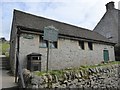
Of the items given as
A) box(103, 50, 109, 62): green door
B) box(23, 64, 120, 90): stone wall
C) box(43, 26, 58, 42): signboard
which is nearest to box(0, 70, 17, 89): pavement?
box(23, 64, 120, 90): stone wall

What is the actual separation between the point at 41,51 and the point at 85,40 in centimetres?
522

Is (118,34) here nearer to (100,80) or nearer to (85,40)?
(85,40)

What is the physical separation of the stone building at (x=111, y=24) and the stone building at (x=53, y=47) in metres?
7.46

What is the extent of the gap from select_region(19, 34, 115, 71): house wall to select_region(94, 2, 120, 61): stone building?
8.92 metres

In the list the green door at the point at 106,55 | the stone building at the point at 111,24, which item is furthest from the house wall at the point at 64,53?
the stone building at the point at 111,24

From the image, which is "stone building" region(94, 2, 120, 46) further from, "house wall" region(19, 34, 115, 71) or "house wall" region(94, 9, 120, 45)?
"house wall" region(19, 34, 115, 71)

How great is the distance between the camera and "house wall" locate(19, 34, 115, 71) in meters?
10.3

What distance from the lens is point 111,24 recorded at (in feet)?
80.6

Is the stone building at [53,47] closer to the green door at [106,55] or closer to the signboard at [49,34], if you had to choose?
the green door at [106,55]

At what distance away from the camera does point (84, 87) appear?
7957 millimetres

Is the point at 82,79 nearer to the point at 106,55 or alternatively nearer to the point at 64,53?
the point at 64,53

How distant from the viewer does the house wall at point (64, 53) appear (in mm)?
10336

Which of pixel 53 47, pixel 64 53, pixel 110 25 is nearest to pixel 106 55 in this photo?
pixel 64 53

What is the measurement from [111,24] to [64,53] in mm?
15462
